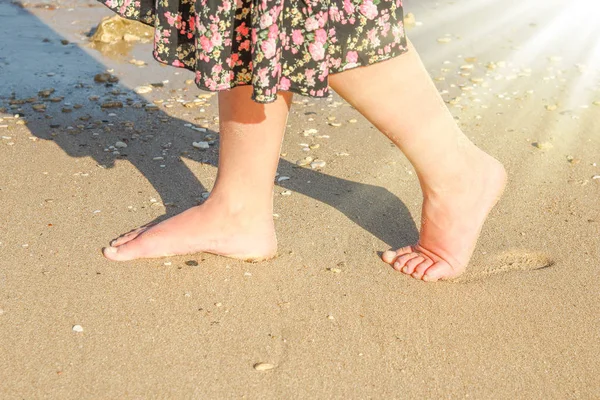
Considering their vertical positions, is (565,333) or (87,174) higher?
(565,333)

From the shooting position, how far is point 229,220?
2.40 metres

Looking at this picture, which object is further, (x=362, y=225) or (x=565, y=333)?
(x=362, y=225)

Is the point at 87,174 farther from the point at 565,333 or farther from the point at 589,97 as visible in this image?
the point at 589,97

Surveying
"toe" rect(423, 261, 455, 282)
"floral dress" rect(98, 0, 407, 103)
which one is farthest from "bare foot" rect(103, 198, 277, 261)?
"floral dress" rect(98, 0, 407, 103)

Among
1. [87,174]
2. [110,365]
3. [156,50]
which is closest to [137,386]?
[110,365]

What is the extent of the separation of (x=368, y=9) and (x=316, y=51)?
0.18 meters

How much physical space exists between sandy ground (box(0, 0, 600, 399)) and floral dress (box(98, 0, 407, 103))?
667 millimetres

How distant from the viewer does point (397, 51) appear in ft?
6.45

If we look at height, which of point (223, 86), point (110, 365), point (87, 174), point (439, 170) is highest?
point (223, 86)

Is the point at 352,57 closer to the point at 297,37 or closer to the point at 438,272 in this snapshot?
the point at 297,37

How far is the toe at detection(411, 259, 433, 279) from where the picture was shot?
2.37m

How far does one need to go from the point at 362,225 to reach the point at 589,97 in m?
2.01

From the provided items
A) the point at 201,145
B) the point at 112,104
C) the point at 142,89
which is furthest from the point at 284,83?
the point at 142,89

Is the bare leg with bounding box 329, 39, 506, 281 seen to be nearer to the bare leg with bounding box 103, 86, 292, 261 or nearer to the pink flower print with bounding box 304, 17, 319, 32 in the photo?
the pink flower print with bounding box 304, 17, 319, 32
